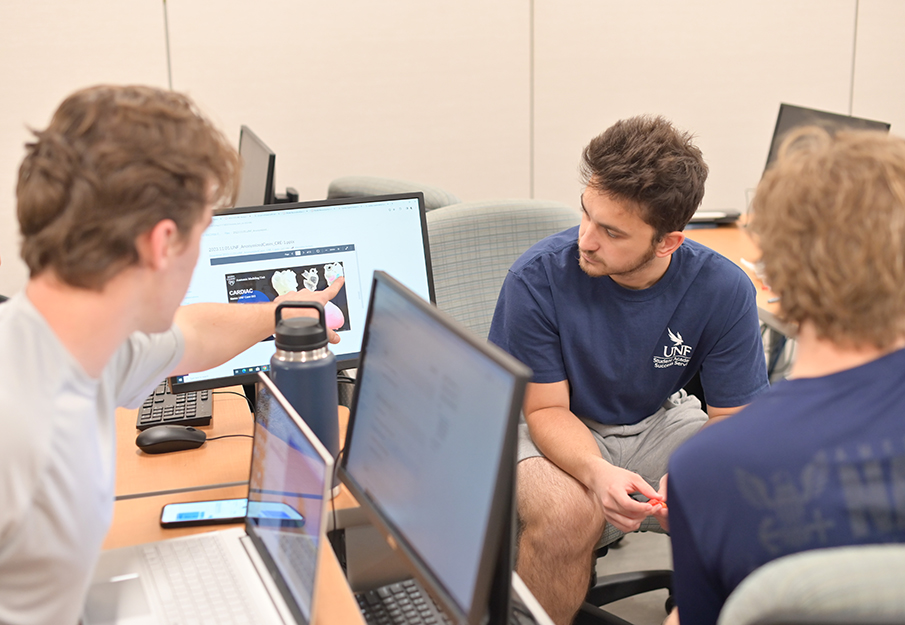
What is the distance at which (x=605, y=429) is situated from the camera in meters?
1.82

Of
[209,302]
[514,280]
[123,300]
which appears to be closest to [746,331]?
[514,280]

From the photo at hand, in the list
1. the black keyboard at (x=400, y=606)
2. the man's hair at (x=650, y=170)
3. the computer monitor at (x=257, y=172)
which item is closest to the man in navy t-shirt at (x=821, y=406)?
the black keyboard at (x=400, y=606)

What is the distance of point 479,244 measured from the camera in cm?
203

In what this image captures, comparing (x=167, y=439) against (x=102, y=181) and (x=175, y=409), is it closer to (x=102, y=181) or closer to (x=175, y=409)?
(x=175, y=409)

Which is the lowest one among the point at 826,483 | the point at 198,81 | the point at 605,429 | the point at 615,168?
the point at 605,429

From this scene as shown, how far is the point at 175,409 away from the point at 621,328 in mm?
929

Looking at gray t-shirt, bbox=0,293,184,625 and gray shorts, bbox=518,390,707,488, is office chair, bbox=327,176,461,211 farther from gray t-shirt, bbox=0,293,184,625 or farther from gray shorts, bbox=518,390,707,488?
gray t-shirt, bbox=0,293,184,625

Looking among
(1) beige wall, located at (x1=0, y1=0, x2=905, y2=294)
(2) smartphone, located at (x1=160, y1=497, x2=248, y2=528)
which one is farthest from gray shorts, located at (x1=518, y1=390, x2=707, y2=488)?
(1) beige wall, located at (x1=0, y1=0, x2=905, y2=294)

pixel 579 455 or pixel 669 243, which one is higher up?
pixel 669 243

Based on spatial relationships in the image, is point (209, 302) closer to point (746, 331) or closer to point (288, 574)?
point (288, 574)

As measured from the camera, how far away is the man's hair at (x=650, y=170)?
5.43 feet

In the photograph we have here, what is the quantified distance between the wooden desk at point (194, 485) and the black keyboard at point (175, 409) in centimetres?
3

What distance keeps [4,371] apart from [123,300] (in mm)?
140

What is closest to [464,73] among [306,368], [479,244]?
[479,244]
